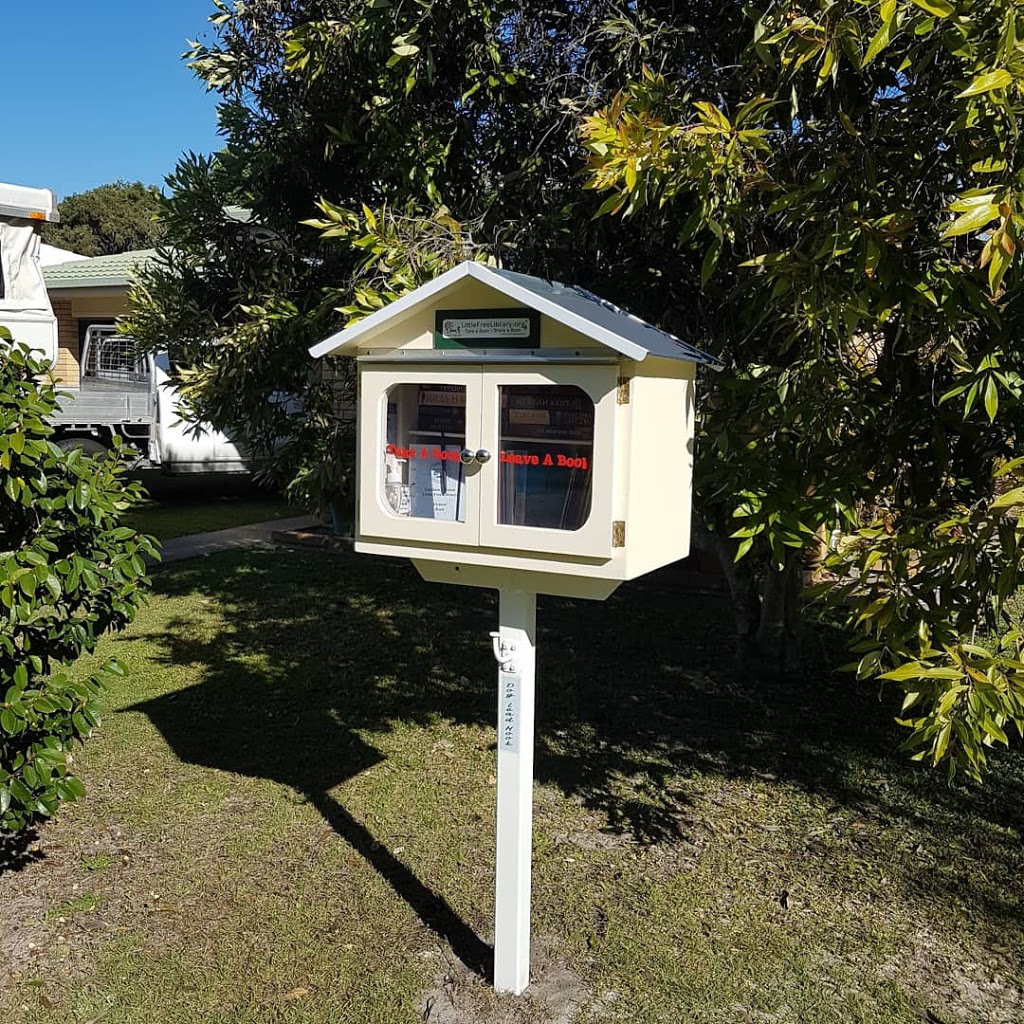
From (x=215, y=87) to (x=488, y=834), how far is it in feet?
16.4

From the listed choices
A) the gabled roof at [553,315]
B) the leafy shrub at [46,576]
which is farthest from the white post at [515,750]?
the leafy shrub at [46,576]

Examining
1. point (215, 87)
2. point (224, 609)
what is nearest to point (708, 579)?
point (224, 609)

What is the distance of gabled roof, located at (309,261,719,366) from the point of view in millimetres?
2740

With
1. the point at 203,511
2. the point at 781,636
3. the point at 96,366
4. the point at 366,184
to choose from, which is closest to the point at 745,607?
the point at 781,636

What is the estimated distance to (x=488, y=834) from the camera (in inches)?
179

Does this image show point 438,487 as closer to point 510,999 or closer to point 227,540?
point 510,999

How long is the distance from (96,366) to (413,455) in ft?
42.9

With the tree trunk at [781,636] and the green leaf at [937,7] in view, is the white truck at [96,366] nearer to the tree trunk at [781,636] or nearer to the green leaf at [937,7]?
the tree trunk at [781,636]

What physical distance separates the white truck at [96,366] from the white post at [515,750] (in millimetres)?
7882

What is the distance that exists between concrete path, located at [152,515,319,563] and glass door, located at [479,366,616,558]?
27.5 feet

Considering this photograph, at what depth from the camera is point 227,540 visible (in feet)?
39.7

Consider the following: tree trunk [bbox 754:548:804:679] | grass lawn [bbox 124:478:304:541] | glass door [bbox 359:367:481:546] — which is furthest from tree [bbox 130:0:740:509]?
grass lawn [bbox 124:478:304:541]

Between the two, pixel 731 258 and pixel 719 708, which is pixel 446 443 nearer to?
pixel 731 258

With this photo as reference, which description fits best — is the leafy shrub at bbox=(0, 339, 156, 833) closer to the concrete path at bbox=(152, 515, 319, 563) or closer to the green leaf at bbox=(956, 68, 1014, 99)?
the green leaf at bbox=(956, 68, 1014, 99)
